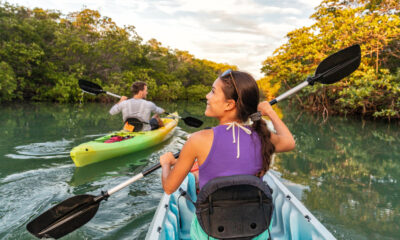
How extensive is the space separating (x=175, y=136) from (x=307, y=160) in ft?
12.1

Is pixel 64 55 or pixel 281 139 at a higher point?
pixel 64 55

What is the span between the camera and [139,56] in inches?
938

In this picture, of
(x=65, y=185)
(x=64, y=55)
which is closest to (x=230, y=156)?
(x=65, y=185)

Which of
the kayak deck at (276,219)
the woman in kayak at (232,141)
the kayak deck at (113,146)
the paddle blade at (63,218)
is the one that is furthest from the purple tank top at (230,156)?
the kayak deck at (113,146)

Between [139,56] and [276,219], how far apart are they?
2346 cm

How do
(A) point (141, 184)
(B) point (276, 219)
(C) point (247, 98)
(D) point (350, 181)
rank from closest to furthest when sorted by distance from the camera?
(C) point (247, 98)
(B) point (276, 219)
(A) point (141, 184)
(D) point (350, 181)

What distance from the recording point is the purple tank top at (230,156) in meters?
1.15

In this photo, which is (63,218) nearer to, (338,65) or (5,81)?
(338,65)

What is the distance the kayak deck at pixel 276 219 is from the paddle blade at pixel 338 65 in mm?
1164

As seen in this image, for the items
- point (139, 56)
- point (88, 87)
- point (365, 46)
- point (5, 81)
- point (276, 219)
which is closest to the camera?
point (276, 219)

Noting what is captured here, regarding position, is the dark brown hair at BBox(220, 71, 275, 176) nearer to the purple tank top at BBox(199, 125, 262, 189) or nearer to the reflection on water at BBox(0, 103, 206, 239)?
the purple tank top at BBox(199, 125, 262, 189)

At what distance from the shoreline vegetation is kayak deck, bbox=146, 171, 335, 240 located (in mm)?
8834

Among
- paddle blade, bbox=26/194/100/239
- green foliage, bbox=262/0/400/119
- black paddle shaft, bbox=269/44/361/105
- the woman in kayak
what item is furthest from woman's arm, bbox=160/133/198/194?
green foliage, bbox=262/0/400/119

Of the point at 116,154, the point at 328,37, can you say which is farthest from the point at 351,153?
the point at 328,37
